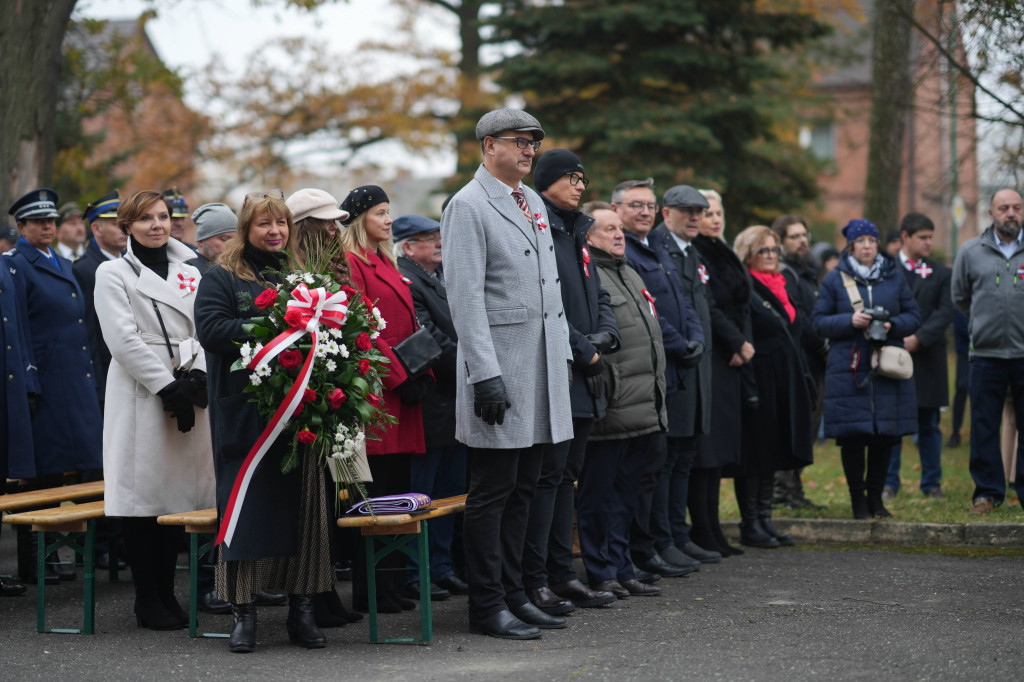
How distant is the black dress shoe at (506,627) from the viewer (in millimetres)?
6109

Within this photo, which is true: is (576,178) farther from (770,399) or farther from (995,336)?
(995,336)

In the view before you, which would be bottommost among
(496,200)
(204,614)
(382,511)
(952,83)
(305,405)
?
(204,614)

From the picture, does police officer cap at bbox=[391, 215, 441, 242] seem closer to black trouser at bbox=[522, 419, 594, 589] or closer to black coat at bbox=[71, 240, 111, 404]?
black trouser at bbox=[522, 419, 594, 589]

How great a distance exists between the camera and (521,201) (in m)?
6.48

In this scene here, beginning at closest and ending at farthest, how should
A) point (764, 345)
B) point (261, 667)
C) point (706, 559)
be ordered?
1. point (261, 667)
2. point (706, 559)
3. point (764, 345)

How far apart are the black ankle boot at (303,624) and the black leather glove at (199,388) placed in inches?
47.5

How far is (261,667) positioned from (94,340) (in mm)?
3786

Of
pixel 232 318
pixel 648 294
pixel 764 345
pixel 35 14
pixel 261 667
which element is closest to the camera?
pixel 261 667

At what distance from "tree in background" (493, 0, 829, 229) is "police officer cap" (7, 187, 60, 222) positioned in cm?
1106

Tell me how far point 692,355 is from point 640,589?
154 centimetres

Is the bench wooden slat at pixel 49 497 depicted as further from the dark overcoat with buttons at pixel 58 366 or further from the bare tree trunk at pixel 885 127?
the bare tree trunk at pixel 885 127

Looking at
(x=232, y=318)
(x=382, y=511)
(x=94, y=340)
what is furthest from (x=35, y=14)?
(x=382, y=511)

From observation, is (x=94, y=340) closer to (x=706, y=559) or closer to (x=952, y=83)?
(x=706, y=559)

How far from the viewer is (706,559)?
8406 mm
